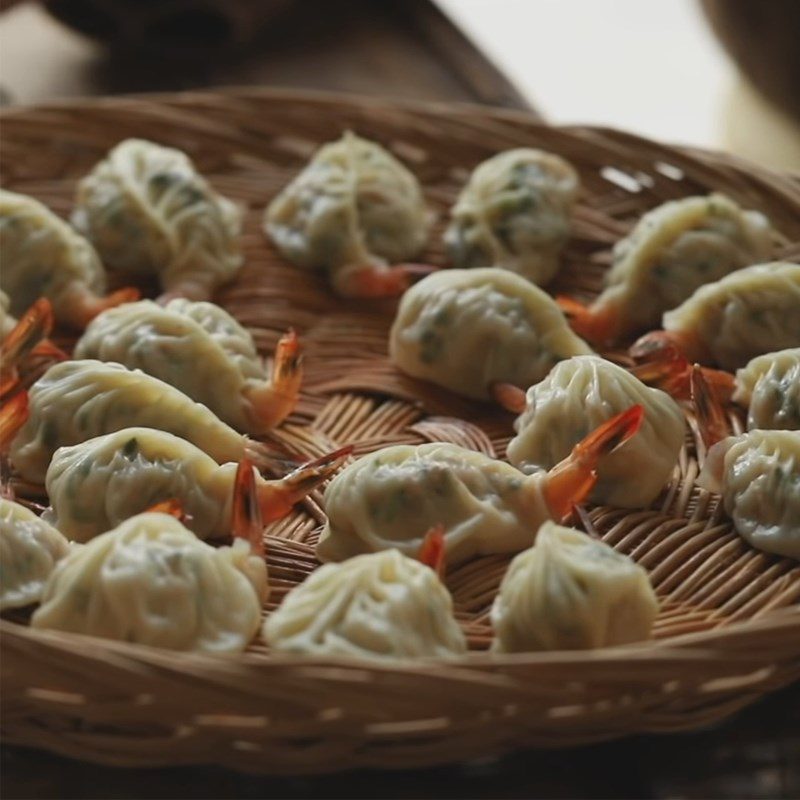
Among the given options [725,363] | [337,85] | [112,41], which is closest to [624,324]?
[725,363]

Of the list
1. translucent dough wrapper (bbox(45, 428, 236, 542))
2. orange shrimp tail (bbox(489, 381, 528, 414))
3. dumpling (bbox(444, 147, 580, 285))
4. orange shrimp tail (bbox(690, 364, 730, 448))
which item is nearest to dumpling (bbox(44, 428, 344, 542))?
translucent dough wrapper (bbox(45, 428, 236, 542))

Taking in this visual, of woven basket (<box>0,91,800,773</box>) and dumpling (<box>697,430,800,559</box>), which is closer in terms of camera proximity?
woven basket (<box>0,91,800,773</box>)

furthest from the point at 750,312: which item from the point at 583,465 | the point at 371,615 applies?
the point at 371,615

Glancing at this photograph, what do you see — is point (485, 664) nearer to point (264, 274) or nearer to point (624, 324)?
point (624, 324)

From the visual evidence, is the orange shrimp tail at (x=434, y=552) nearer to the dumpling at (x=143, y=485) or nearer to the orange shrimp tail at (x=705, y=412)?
the dumpling at (x=143, y=485)

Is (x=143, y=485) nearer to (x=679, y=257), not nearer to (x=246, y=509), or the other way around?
(x=246, y=509)

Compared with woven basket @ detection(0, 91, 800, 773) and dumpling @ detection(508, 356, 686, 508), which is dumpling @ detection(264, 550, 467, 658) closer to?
woven basket @ detection(0, 91, 800, 773)
